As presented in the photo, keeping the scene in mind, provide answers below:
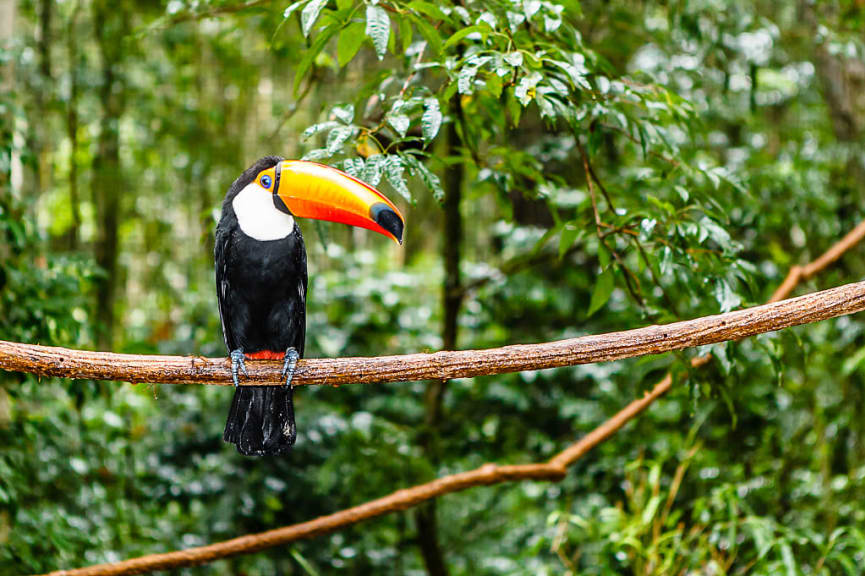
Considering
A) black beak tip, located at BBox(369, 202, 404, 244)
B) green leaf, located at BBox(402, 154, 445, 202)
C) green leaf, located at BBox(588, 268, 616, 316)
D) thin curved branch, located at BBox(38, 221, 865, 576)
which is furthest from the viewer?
thin curved branch, located at BBox(38, 221, 865, 576)

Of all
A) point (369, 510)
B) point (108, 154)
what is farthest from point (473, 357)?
point (108, 154)

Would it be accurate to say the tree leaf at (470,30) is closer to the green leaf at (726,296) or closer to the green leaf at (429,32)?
the green leaf at (429,32)

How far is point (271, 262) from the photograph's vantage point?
82.2 inches

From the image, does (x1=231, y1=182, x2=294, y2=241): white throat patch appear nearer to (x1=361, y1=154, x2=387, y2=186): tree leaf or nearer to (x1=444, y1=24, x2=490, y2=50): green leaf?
(x1=361, y1=154, x2=387, y2=186): tree leaf

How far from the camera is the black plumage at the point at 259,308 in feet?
6.34

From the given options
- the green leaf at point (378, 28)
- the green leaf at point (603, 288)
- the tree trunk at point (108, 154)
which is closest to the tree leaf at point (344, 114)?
the green leaf at point (378, 28)

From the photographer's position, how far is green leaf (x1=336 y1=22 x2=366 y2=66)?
1.80 meters

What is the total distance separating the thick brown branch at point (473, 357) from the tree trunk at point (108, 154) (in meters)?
2.91

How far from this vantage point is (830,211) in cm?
390

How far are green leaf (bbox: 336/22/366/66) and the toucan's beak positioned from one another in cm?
26

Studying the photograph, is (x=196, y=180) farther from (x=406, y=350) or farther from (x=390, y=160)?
(x=390, y=160)

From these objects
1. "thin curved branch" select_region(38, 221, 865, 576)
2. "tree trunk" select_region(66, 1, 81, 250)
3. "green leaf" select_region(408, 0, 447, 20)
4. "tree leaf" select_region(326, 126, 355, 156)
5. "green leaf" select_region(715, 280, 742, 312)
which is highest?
"tree trunk" select_region(66, 1, 81, 250)

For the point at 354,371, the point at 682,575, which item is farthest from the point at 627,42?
the point at 354,371

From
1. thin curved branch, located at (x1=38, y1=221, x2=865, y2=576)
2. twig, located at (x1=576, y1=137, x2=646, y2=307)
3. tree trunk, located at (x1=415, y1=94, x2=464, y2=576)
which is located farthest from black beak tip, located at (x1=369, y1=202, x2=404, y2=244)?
tree trunk, located at (x1=415, y1=94, x2=464, y2=576)
